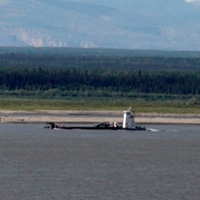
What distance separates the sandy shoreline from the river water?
6.67 m

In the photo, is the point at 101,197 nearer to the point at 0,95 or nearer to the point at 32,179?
the point at 32,179

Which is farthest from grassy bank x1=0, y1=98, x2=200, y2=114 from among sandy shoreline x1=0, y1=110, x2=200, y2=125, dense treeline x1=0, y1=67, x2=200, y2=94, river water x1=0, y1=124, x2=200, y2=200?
river water x1=0, y1=124, x2=200, y2=200

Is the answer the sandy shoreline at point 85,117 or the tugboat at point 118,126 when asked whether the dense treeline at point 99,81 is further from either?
the tugboat at point 118,126

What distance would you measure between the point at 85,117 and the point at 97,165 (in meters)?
34.1

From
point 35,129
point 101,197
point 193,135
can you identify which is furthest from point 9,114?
point 101,197

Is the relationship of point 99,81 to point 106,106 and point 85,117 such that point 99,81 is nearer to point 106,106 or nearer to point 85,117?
point 106,106

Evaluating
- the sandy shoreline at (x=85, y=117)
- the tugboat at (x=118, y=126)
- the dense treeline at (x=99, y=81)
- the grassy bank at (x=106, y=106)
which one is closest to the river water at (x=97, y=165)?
the tugboat at (x=118, y=126)

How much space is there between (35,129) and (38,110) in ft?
62.6

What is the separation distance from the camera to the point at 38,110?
85.4m

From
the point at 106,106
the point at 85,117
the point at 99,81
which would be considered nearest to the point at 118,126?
the point at 85,117

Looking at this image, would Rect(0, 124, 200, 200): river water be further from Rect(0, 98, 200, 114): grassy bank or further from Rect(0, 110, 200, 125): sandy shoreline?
Rect(0, 98, 200, 114): grassy bank

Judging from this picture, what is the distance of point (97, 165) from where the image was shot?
44812 millimetres

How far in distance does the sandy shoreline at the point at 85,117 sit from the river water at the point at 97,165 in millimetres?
6673

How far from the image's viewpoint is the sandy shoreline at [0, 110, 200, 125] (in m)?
73.3
